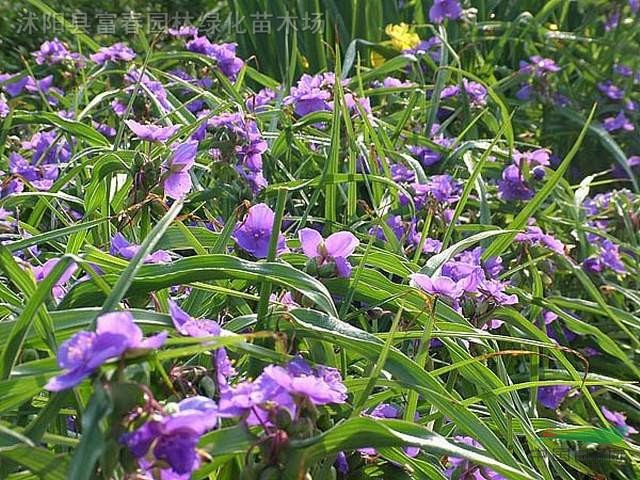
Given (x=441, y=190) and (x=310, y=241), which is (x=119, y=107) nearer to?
(x=441, y=190)

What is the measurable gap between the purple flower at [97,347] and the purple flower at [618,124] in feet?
5.80

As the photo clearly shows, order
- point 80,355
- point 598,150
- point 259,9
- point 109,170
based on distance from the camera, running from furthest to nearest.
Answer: point 259,9 → point 598,150 → point 109,170 → point 80,355

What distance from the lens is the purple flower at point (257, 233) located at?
3.01ft

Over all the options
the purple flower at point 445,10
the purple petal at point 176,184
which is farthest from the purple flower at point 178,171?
the purple flower at point 445,10

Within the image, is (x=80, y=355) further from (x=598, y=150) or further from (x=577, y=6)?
(x=577, y=6)

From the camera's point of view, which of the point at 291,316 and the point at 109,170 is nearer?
the point at 291,316

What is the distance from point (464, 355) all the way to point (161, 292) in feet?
0.94

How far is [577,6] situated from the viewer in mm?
2582

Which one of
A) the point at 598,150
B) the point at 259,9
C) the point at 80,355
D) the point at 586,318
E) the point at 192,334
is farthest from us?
the point at 259,9

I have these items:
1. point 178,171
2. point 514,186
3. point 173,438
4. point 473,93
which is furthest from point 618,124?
point 173,438

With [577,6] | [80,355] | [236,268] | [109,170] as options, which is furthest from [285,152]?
[577,6]

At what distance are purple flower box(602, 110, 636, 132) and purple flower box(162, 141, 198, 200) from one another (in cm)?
138

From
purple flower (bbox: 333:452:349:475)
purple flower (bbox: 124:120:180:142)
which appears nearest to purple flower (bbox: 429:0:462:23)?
purple flower (bbox: 124:120:180:142)

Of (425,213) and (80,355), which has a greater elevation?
(80,355)
